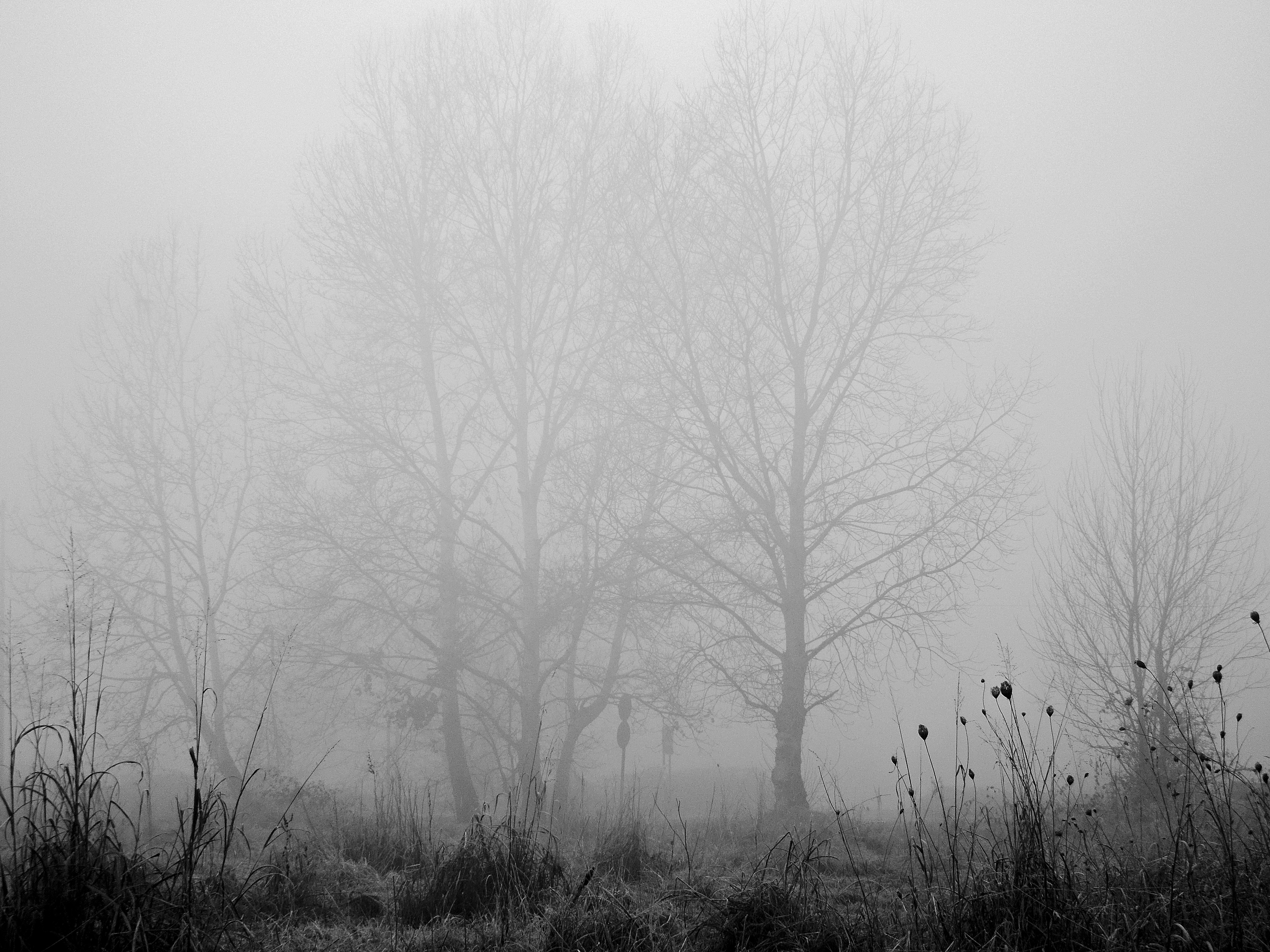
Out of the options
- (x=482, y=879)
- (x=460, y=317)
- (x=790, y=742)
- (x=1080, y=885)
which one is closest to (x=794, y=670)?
(x=790, y=742)

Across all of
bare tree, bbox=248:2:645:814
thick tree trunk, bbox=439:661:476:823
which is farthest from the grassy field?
thick tree trunk, bbox=439:661:476:823

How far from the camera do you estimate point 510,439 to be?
11.7m

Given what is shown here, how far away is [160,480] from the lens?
43.1ft

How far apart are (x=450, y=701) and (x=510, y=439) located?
14.3 ft

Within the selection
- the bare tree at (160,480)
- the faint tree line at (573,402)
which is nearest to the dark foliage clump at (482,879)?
the faint tree line at (573,402)

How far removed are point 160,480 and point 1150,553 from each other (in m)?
16.2

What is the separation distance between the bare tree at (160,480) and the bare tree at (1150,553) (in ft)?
41.1

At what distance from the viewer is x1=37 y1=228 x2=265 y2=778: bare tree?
12641mm

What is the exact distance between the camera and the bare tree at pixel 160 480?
498 inches

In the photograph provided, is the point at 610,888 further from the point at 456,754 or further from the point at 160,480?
the point at 160,480

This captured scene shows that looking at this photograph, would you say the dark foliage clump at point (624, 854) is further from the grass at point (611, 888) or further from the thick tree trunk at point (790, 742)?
the thick tree trunk at point (790, 742)

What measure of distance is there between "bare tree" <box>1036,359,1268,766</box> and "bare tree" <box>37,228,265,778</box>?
12.5 metres

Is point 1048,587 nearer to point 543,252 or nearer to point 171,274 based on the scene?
point 543,252

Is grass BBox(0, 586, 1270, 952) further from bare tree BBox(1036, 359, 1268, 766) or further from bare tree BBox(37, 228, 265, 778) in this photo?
bare tree BBox(37, 228, 265, 778)
